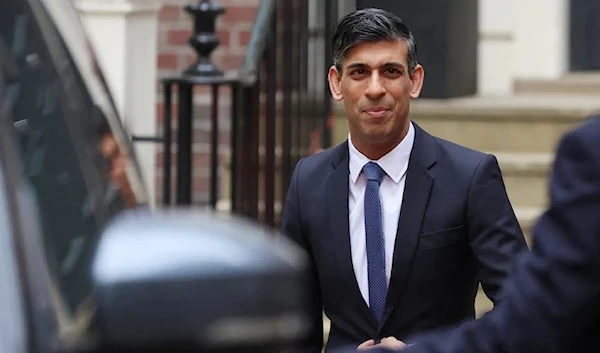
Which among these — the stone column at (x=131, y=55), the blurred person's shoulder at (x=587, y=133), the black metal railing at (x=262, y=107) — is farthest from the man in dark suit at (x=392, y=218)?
the stone column at (x=131, y=55)

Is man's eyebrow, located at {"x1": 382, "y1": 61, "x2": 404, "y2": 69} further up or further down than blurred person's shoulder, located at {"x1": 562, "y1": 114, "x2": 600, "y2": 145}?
further up

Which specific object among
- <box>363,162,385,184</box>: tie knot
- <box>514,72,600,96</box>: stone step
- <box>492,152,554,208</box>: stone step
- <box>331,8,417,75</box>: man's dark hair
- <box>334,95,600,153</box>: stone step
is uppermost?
<box>331,8,417,75</box>: man's dark hair

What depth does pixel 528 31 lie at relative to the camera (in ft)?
28.8

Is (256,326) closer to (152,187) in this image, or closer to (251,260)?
(251,260)

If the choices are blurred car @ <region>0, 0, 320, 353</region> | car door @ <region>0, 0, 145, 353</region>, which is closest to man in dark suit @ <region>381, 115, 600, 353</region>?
blurred car @ <region>0, 0, 320, 353</region>

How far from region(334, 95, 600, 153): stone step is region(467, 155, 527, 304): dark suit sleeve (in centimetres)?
370

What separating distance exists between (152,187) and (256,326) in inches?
222

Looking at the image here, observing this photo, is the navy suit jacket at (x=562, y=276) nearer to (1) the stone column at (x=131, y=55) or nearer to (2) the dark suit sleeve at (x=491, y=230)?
(2) the dark suit sleeve at (x=491, y=230)

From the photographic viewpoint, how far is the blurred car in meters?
1.95

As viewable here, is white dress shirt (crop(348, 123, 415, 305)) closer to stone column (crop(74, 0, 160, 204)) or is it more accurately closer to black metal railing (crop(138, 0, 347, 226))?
black metal railing (crop(138, 0, 347, 226))

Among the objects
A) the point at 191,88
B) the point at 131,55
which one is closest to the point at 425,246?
the point at 191,88

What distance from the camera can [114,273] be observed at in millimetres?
1939

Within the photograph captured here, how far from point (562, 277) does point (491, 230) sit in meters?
1.39

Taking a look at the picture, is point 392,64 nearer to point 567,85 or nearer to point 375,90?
point 375,90
